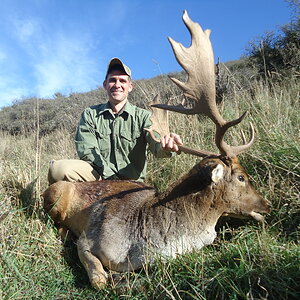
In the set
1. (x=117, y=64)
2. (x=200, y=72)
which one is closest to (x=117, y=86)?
(x=117, y=64)

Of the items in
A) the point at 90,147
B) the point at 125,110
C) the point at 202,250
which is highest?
the point at 125,110

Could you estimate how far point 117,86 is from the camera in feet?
16.4

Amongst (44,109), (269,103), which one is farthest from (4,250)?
(44,109)

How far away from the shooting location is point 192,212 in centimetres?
321

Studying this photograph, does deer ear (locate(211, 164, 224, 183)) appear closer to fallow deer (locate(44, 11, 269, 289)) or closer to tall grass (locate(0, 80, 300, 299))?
fallow deer (locate(44, 11, 269, 289))

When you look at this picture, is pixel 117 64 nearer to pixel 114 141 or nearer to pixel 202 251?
pixel 114 141

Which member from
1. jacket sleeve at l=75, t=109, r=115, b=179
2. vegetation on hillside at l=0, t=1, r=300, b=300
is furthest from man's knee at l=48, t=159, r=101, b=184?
vegetation on hillside at l=0, t=1, r=300, b=300

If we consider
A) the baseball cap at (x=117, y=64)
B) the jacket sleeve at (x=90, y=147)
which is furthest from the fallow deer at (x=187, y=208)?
the baseball cap at (x=117, y=64)

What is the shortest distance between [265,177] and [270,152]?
358mm

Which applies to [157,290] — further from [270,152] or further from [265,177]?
[270,152]

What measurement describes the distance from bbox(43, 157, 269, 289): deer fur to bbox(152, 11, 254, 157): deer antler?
14.2 inches

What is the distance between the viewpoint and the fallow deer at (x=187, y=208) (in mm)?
3105

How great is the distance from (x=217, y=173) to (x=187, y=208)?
18.4 inches

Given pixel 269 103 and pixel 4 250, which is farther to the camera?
pixel 269 103
